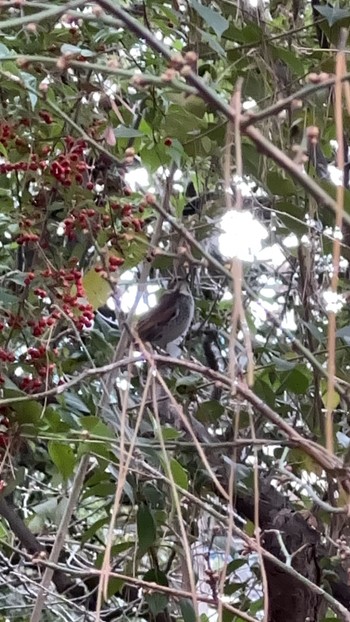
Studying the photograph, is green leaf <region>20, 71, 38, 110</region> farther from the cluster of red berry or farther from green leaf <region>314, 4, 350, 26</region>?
green leaf <region>314, 4, 350, 26</region>

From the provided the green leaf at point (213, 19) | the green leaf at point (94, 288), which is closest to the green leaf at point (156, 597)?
the green leaf at point (94, 288)

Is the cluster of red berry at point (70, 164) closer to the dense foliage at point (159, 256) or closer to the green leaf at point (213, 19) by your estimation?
the dense foliage at point (159, 256)

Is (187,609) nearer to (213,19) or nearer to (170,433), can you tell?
(170,433)

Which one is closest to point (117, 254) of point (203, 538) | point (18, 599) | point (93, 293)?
point (93, 293)

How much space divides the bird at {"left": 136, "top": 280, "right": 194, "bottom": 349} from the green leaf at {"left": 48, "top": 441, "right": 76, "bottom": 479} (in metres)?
0.21

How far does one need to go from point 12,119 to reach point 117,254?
0.52 feet

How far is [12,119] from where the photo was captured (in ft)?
2.51

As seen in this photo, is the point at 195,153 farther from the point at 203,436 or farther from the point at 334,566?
the point at 334,566

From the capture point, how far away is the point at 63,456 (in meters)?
0.74

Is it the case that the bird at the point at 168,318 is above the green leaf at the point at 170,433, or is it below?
above

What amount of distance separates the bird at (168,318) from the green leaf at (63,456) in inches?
8.4

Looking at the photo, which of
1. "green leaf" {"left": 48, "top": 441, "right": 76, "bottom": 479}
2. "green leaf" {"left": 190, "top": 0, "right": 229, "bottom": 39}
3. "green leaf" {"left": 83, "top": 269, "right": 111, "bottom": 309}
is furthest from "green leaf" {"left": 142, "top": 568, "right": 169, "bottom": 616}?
"green leaf" {"left": 190, "top": 0, "right": 229, "bottom": 39}

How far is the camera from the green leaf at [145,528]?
0.78 m

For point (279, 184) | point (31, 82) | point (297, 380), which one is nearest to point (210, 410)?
point (297, 380)
